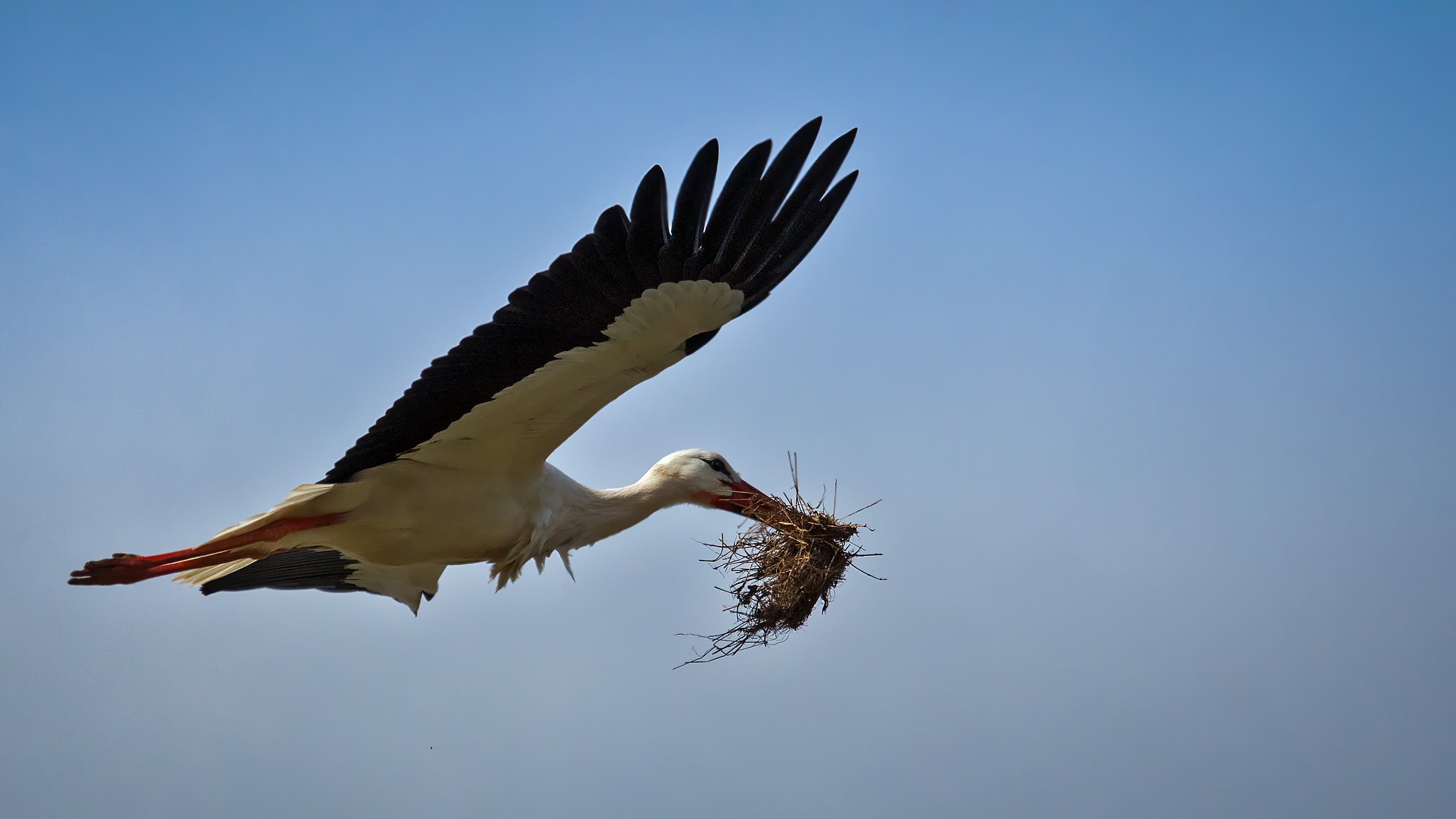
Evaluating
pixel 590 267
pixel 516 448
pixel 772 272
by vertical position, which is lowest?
pixel 516 448

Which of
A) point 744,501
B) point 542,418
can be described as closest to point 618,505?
point 744,501

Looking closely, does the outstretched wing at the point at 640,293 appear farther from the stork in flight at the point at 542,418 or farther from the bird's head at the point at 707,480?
the bird's head at the point at 707,480

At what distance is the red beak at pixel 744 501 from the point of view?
5852 millimetres

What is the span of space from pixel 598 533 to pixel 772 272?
84.9 inches

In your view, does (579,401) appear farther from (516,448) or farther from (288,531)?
(288,531)

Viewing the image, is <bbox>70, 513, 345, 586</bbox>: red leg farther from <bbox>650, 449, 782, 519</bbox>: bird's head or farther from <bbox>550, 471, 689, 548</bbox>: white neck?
<bbox>650, 449, 782, 519</bbox>: bird's head

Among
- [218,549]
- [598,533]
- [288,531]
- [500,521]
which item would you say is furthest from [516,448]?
[218,549]

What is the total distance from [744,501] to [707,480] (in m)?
0.25

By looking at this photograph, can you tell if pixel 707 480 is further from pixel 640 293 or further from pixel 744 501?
pixel 640 293

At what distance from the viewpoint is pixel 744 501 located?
→ 6.03 meters

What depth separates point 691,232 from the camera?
14.3 ft

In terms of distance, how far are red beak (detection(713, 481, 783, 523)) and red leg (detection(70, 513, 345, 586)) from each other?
214 centimetres

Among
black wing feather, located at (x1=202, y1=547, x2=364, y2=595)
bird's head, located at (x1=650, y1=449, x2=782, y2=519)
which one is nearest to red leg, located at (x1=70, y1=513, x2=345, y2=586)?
black wing feather, located at (x1=202, y1=547, x2=364, y2=595)

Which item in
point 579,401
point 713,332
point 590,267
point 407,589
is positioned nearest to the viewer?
point 590,267
